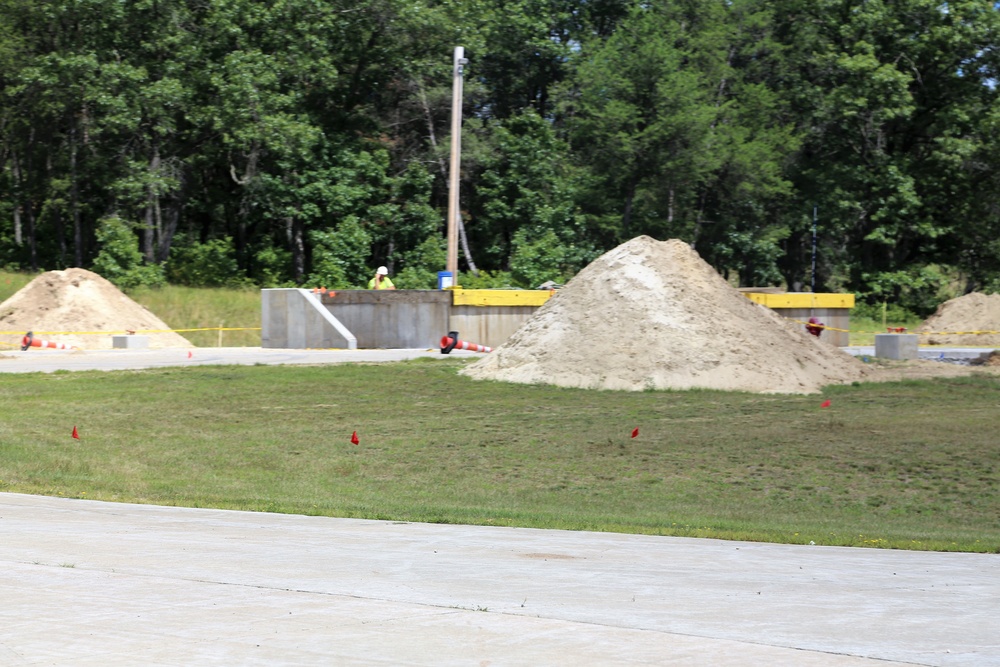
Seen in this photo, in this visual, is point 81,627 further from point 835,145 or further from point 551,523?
point 835,145

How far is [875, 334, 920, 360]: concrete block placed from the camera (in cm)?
3203

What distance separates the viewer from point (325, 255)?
49531mm

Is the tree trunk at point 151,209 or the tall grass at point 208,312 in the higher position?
the tree trunk at point 151,209

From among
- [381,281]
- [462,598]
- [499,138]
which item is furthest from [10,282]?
[462,598]

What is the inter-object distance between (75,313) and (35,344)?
2650mm

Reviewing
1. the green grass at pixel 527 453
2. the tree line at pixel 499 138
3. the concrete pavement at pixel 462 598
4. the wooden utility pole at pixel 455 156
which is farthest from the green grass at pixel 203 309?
the concrete pavement at pixel 462 598

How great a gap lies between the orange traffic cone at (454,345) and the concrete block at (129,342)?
873 cm

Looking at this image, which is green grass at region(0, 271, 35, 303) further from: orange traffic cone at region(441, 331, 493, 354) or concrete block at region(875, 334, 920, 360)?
concrete block at region(875, 334, 920, 360)

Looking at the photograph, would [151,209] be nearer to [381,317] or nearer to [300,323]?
[300,323]

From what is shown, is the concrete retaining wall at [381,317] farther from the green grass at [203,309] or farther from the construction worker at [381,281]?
the green grass at [203,309]

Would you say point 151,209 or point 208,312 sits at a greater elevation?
point 151,209

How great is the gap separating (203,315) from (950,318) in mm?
29799

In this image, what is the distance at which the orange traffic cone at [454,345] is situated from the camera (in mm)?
31797

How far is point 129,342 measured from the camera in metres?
34.1
